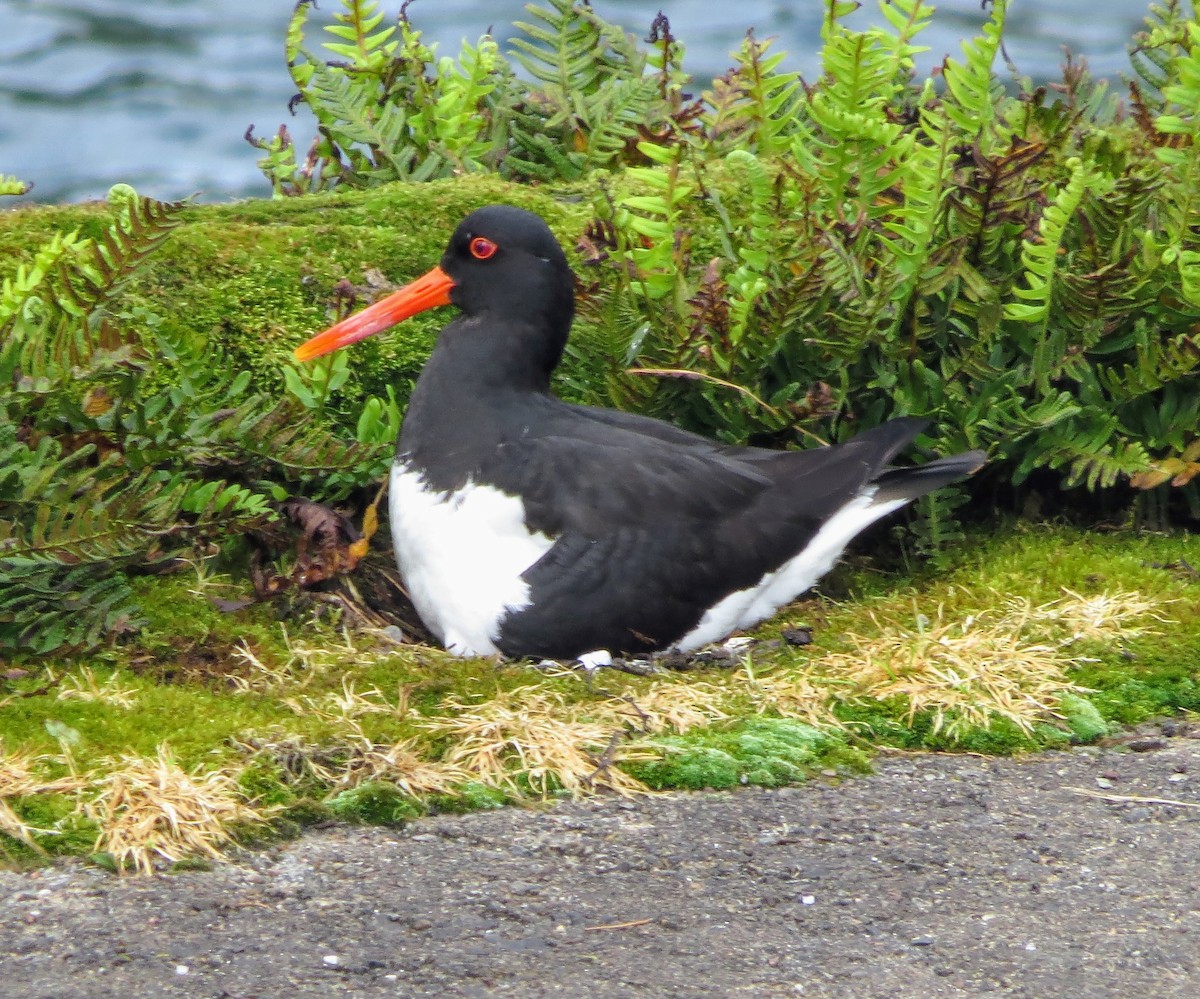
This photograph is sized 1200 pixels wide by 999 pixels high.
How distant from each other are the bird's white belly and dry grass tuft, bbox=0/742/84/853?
5.31 feet

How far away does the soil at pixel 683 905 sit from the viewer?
11.5 ft

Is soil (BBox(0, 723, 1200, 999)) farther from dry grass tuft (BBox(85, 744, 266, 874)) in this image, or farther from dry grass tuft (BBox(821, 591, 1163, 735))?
dry grass tuft (BBox(821, 591, 1163, 735))

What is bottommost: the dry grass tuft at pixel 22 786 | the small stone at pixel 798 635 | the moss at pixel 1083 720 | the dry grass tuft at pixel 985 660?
the small stone at pixel 798 635

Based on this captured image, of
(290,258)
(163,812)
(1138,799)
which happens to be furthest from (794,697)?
(290,258)

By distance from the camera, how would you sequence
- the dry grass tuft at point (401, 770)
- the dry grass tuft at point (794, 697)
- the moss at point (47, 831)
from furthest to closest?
the dry grass tuft at point (794, 697)
the dry grass tuft at point (401, 770)
the moss at point (47, 831)

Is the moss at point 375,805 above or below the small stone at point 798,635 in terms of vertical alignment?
above

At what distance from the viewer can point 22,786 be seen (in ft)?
13.6

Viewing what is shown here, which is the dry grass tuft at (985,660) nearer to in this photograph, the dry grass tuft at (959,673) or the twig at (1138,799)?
the dry grass tuft at (959,673)

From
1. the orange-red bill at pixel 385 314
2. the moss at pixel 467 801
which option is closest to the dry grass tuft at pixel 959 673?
the moss at pixel 467 801

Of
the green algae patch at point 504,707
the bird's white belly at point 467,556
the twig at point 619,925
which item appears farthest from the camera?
the bird's white belly at point 467,556

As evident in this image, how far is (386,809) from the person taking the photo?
168 inches

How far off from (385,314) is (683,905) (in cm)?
297

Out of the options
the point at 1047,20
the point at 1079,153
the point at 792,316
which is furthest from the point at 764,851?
the point at 1047,20

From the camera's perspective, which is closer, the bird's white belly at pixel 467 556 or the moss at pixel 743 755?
the moss at pixel 743 755
